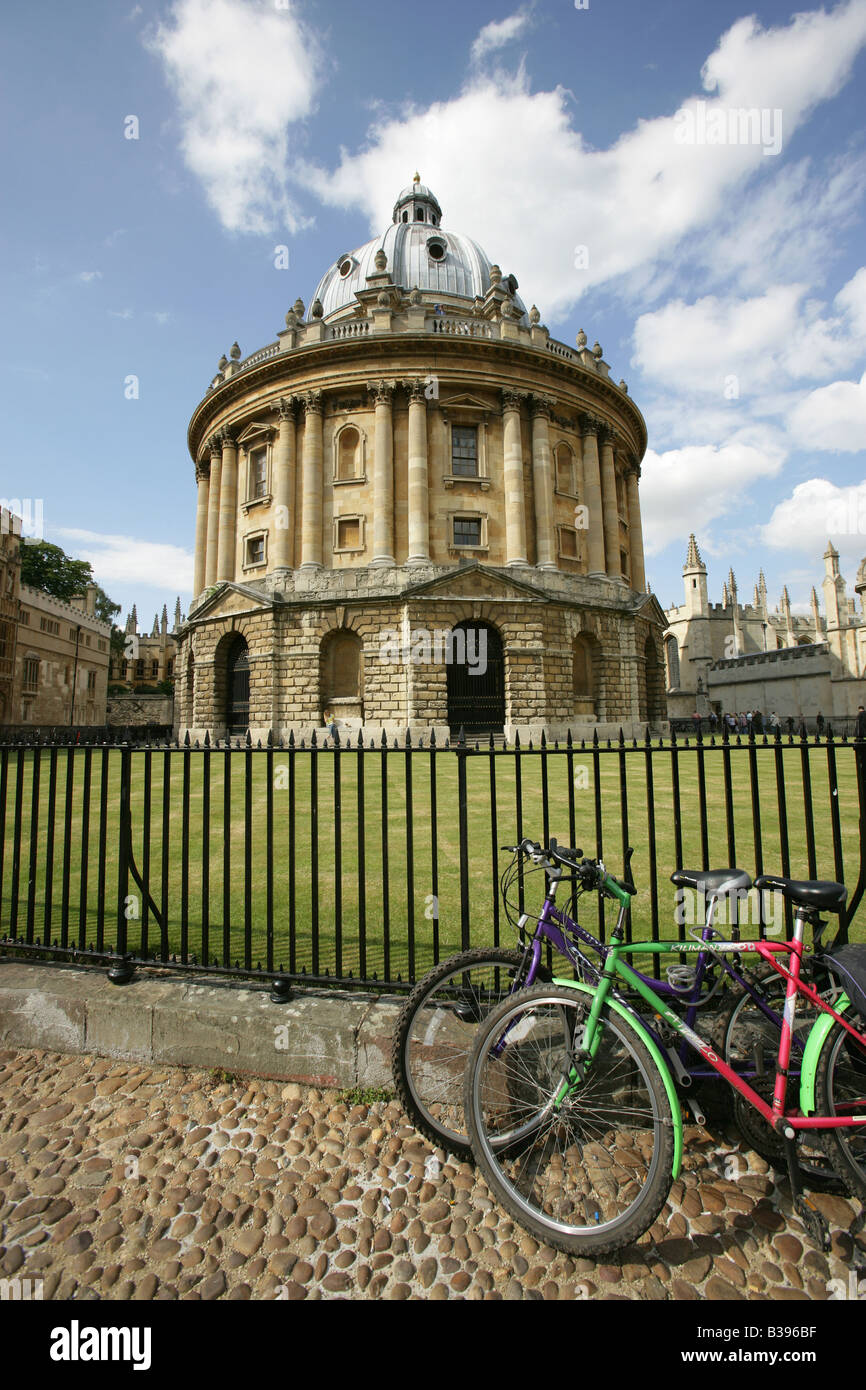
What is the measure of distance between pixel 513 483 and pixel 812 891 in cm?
2322

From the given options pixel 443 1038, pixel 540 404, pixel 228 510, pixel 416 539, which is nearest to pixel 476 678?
pixel 416 539

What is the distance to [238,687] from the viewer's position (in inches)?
977

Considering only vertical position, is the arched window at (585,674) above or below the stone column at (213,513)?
below

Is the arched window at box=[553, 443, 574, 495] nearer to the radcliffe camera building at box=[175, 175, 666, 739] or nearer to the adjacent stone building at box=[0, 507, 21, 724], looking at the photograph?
the radcliffe camera building at box=[175, 175, 666, 739]

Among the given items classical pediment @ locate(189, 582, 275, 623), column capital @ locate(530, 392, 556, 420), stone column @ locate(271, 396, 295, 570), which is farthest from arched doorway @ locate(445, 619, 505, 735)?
column capital @ locate(530, 392, 556, 420)

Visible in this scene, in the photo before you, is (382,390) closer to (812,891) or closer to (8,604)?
(812,891)

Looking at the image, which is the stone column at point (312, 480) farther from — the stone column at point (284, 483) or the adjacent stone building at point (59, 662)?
the adjacent stone building at point (59, 662)

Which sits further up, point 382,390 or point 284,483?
point 382,390

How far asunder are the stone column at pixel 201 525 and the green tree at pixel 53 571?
90.6 feet

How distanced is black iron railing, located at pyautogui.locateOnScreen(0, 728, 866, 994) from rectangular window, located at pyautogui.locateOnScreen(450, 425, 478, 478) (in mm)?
17301

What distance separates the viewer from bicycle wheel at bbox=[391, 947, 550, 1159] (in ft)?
8.71

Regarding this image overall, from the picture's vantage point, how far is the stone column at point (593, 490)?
2594cm

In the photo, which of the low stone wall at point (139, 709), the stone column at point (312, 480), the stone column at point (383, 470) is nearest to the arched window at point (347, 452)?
the stone column at point (312, 480)
